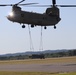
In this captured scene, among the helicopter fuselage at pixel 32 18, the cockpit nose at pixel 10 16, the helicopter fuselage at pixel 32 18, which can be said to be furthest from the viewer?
the helicopter fuselage at pixel 32 18

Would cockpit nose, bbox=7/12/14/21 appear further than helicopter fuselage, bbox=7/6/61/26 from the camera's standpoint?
No

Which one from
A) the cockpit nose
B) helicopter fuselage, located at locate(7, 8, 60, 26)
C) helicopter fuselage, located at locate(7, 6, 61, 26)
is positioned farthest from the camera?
helicopter fuselage, located at locate(7, 8, 60, 26)

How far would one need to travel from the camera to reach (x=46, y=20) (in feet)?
169

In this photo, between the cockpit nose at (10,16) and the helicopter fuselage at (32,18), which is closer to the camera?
the cockpit nose at (10,16)

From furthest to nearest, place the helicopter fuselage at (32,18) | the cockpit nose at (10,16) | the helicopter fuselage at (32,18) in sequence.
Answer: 1. the helicopter fuselage at (32,18)
2. the helicopter fuselage at (32,18)
3. the cockpit nose at (10,16)

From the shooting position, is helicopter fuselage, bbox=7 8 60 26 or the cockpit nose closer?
the cockpit nose

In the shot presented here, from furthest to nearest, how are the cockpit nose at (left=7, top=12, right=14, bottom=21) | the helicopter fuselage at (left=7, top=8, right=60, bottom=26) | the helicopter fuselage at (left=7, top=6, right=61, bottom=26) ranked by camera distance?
the helicopter fuselage at (left=7, top=8, right=60, bottom=26), the helicopter fuselage at (left=7, top=6, right=61, bottom=26), the cockpit nose at (left=7, top=12, right=14, bottom=21)

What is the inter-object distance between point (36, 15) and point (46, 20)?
1.63 m

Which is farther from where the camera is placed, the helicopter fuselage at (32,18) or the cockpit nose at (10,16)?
the helicopter fuselage at (32,18)

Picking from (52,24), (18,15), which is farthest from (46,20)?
(18,15)

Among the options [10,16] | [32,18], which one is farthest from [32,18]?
[10,16]

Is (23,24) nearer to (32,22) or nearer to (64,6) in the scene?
(32,22)

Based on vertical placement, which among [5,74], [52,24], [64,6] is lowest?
[5,74]

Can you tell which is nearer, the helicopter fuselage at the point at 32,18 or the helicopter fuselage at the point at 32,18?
the helicopter fuselage at the point at 32,18
